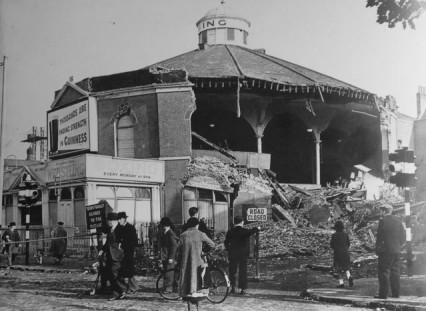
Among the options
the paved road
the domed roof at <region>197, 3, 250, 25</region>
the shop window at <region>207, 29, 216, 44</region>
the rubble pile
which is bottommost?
the paved road

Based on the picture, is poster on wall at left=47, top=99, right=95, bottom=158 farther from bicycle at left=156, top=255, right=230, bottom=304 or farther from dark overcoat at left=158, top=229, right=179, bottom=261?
bicycle at left=156, top=255, right=230, bottom=304

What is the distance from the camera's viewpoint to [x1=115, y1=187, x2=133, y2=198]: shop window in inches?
821

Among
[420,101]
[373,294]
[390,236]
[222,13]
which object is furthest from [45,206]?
[420,101]

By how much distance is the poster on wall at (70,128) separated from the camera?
Answer: 75.3 ft

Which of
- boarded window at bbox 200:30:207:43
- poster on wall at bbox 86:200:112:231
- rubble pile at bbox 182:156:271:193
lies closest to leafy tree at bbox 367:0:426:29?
poster on wall at bbox 86:200:112:231

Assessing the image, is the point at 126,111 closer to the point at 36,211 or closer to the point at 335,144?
the point at 36,211

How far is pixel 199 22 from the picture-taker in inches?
1315

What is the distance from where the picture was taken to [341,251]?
12.6 metres

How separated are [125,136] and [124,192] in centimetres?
404

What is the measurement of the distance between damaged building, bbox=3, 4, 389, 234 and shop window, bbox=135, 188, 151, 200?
0.05 metres

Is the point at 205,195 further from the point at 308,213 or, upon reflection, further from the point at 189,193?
the point at 308,213

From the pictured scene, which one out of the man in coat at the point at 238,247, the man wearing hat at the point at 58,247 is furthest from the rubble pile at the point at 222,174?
the man in coat at the point at 238,247

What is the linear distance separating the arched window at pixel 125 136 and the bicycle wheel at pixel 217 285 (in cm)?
1389

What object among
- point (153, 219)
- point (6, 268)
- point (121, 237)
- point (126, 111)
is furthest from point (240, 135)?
point (121, 237)
